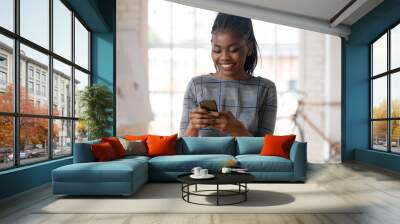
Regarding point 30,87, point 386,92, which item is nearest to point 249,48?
point 386,92

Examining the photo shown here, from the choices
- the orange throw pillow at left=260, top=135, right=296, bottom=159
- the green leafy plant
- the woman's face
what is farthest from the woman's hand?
the orange throw pillow at left=260, top=135, right=296, bottom=159

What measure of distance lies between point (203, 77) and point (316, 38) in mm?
2745

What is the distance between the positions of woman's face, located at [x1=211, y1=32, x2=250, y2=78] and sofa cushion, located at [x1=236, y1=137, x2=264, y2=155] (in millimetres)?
1766

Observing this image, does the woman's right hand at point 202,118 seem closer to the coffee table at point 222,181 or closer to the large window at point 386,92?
the coffee table at point 222,181

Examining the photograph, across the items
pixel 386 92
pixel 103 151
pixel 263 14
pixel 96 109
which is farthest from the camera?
pixel 386 92

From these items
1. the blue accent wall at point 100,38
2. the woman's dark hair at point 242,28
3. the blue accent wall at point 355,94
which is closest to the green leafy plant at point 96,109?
the blue accent wall at point 100,38

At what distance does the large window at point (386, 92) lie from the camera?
7.95 meters

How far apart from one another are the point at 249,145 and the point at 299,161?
107 centimetres

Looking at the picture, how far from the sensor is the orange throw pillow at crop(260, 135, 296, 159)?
6199 millimetres

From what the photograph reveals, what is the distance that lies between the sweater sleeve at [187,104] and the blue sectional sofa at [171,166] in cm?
159

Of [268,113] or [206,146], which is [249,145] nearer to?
[206,146]

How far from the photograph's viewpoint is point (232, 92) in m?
7.97

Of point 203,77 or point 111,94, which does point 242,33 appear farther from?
point 111,94

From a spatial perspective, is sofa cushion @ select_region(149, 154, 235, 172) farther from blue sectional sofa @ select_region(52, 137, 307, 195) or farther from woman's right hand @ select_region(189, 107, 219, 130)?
woman's right hand @ select_region(189, 107, 219, 130)
